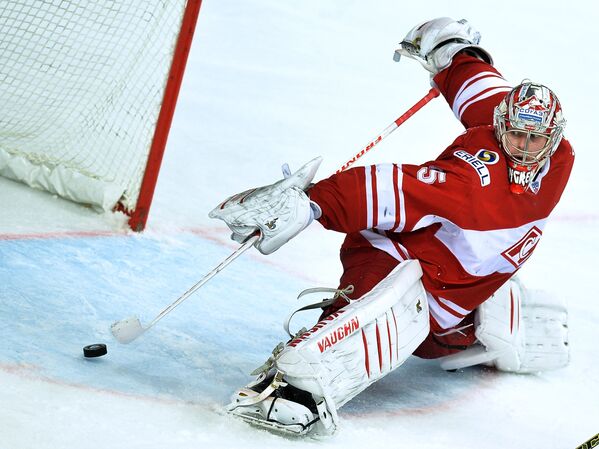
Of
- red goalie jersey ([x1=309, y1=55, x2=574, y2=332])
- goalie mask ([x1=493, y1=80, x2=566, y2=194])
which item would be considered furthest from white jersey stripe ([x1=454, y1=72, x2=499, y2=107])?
goalie mask ([x1=493, y1=80, x2=566, y2=194])

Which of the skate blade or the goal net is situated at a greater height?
the goal net

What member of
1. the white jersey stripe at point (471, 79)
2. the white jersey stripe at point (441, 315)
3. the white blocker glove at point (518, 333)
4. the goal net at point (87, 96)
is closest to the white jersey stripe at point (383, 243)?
the white jersey stripe at point (441, 315)

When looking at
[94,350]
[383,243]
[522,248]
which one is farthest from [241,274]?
[522,248]

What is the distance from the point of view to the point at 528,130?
260 cm

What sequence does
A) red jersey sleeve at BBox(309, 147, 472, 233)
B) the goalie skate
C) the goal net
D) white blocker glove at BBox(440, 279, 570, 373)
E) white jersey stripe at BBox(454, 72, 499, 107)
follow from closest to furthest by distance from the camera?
1. the goalie skate
2. red jersey sleeve at BBox(309, 147, 472, 233)
3. white blocker glove at BBox(440, 279, 570, 373)
4. white jersey stripe at BBox(454, 72, 499, 107)
5. the goal net

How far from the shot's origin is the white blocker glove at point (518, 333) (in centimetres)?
299

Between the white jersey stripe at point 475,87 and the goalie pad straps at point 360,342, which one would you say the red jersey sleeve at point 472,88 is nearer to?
the white jersey stripe at point 475,87

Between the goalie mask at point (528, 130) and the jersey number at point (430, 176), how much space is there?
191 mm

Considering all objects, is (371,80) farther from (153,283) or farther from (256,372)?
(256,372)

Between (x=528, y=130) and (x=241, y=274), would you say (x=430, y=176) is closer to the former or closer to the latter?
(x=528, y=130)

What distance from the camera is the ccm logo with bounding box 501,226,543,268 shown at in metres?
2.74

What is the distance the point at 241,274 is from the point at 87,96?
1016 millimetres

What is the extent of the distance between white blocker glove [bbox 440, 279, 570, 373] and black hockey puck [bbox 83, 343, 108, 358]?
3.19 feet

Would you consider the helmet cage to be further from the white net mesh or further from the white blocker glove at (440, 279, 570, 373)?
the white net mesh
